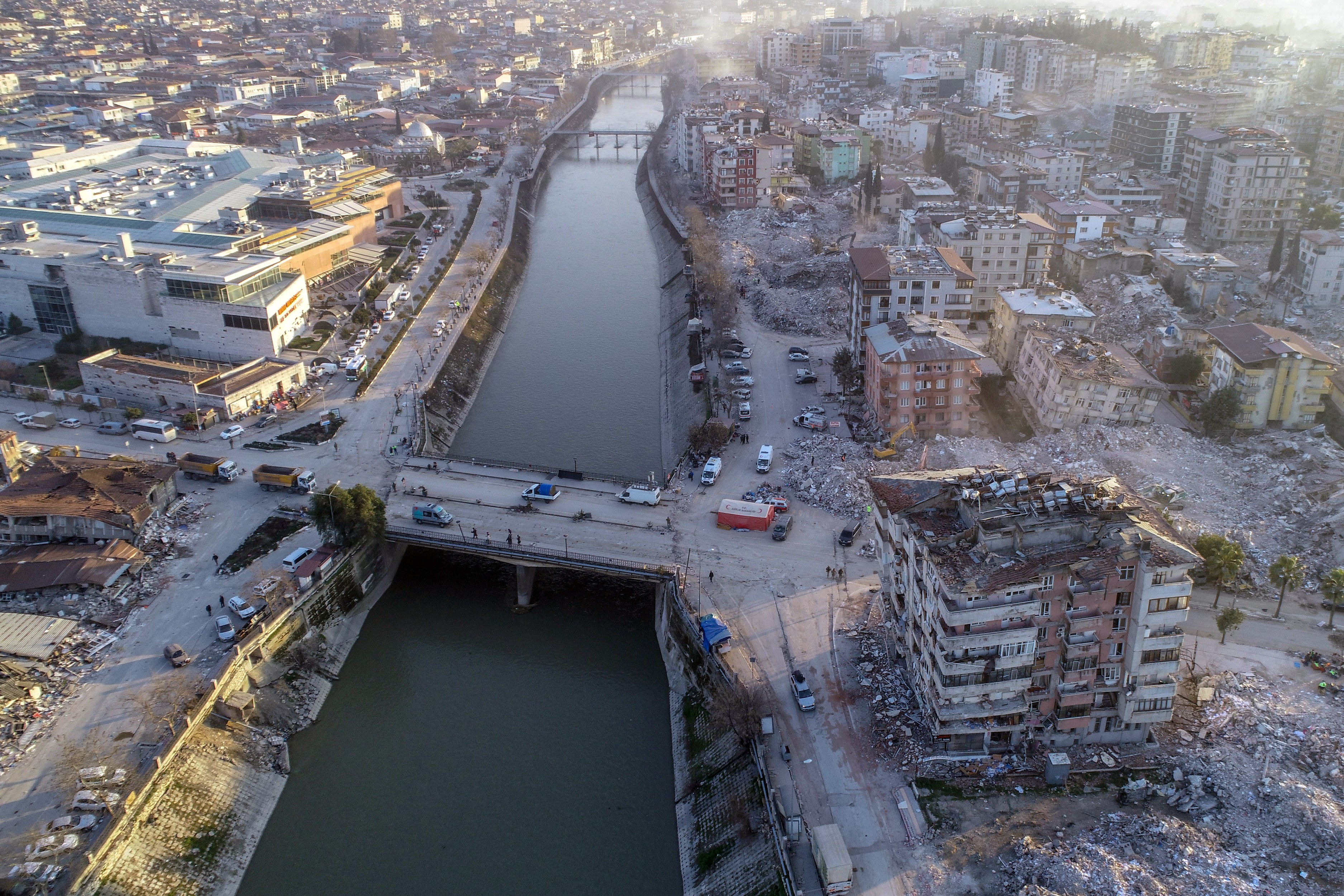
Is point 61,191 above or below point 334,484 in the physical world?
above

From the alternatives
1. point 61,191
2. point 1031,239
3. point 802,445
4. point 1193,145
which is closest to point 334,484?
point 802,445

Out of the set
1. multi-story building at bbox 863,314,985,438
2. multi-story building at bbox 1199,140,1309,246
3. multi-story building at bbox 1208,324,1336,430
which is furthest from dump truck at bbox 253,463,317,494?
multi-story building at bbox 1199,140,1309,246

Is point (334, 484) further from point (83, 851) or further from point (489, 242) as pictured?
point (489, 242)

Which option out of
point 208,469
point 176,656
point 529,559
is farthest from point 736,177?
point 176,656

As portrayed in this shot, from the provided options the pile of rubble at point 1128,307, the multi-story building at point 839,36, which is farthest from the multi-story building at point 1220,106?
the multi-story building at point 839,36

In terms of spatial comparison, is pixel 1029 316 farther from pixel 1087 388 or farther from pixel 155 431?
pixel 155 431

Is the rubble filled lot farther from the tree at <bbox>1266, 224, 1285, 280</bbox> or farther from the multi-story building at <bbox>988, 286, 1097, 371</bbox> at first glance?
the tree at <bbox>1266, 224, 1285, 280</bbox>

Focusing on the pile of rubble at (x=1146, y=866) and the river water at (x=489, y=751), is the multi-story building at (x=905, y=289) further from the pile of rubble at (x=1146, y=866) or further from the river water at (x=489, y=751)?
the pile of rubble at (x=1146, y=866)
